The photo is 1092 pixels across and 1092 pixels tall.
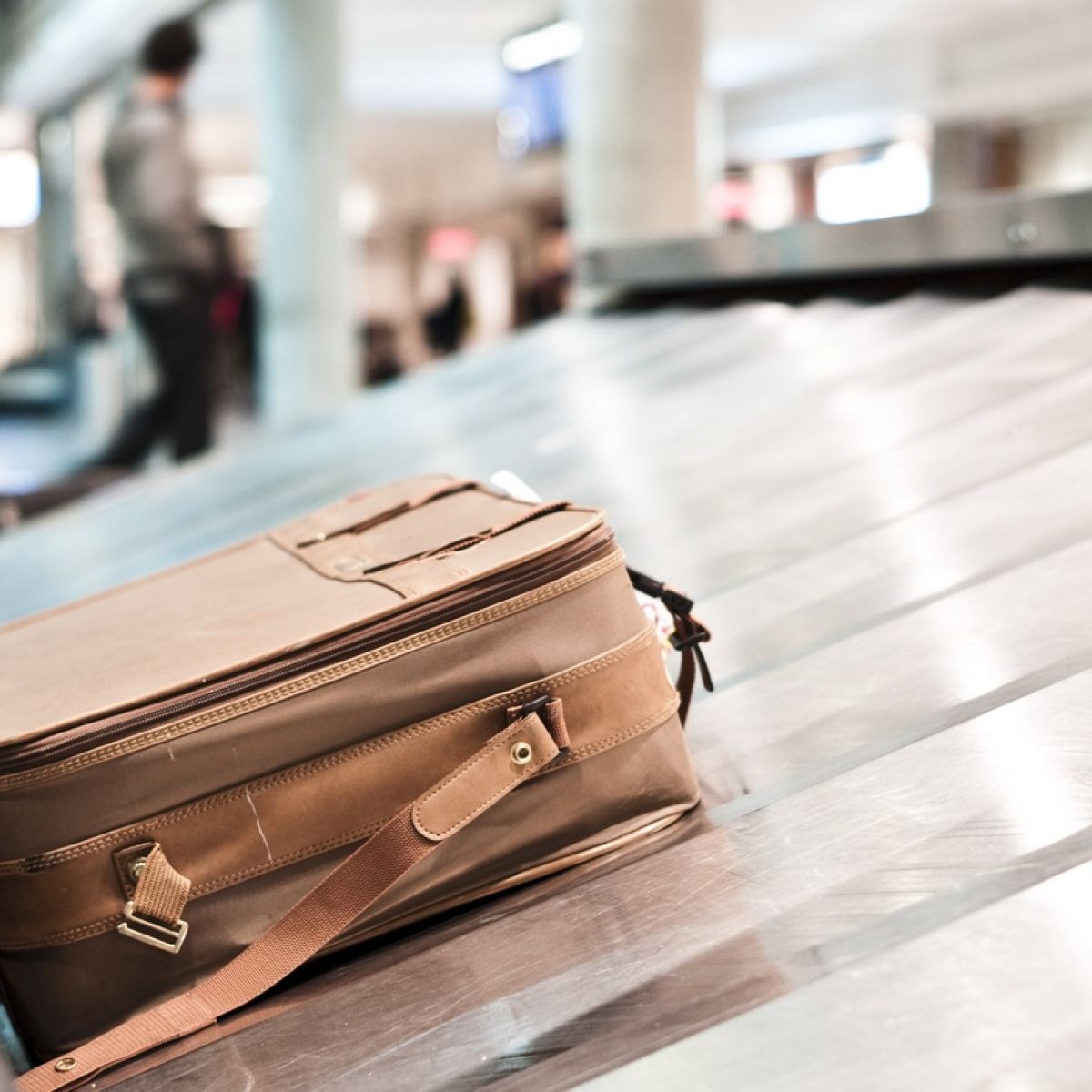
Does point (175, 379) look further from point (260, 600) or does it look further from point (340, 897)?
point (340, 897)

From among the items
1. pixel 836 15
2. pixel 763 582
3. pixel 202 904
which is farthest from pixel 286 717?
pixel 836 15

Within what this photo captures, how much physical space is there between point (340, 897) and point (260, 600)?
0.32 meters

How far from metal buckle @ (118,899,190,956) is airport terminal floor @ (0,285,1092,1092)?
3.6 inches

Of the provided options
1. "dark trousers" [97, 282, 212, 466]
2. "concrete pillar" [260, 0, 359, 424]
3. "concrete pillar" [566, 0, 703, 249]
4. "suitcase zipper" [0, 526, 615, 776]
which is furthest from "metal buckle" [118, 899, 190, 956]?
"concrete pillar" [260, 0, 359, 424]

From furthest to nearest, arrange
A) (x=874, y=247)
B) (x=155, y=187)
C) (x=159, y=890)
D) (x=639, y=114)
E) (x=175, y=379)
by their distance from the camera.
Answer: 1. (x=639, y=114)
2. (x=175, y=379)
3. (x=155, y=187)
4. (x=874, y=247)
5. (x=159, y=890)

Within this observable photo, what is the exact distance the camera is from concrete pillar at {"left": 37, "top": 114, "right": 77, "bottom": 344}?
18719 millimetres

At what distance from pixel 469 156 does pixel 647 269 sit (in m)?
19.7

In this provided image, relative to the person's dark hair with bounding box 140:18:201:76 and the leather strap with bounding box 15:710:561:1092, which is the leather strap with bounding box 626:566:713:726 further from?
the person's dark hair with bounding box 140:18:201:76

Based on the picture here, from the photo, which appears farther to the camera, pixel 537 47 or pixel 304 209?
pixel 537 47

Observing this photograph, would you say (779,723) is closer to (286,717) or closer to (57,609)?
(286,717)

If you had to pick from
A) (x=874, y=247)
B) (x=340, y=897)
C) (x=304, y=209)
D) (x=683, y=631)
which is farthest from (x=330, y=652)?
(x=304, y=209)

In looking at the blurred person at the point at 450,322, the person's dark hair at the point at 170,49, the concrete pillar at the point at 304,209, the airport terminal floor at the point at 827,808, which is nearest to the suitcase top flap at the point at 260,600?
the airport terminal floor at the point at 827,808

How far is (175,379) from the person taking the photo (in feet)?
19.1

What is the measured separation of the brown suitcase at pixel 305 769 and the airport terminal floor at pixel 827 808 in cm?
6
